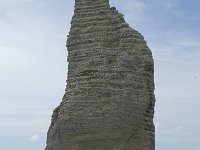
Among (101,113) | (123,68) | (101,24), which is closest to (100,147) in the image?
(101,113)

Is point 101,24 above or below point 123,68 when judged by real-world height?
above

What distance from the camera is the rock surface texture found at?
16.3 metres

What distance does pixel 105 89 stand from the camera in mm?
16500

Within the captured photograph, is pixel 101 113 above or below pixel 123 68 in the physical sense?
below

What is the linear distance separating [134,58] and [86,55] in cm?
123

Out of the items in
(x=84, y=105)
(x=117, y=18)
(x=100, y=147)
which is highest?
(x=117, y=18)

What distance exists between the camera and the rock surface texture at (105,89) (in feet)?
53.4

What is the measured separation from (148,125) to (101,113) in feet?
4.32

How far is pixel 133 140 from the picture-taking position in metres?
16.4

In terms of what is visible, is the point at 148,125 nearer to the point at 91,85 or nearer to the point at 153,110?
the point at 153,110

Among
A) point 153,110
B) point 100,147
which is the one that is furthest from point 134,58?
point 100,147

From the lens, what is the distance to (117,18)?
57.6 ft

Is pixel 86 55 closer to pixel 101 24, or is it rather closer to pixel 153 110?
pixel 101 24

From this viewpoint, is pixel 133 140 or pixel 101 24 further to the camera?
pixel 101 24
